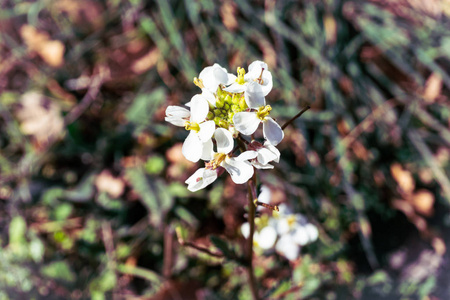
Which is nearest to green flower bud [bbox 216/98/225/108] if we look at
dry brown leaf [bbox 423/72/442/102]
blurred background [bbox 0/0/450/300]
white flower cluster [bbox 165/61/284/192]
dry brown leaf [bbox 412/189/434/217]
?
white flower cluster [bbox 165/61/284/192]

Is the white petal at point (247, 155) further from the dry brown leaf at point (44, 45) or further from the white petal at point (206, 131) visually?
the dry brown leaf at point (44, 45)

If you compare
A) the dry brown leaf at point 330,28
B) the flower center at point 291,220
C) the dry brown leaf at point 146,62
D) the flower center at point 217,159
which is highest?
the flower center at point 217,159

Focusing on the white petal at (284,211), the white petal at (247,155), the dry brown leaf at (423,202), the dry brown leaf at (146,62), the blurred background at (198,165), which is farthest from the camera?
the dry brown leaf at (146,62)

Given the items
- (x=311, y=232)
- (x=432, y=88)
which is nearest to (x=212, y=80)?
(x=311, y=232)

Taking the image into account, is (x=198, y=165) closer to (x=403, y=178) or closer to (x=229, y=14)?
(x=229, y=14)

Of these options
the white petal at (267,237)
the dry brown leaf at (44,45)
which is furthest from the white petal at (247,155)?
the dry brown leaf at (44,45)

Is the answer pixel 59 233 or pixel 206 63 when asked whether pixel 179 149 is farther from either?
pixel 59 233
